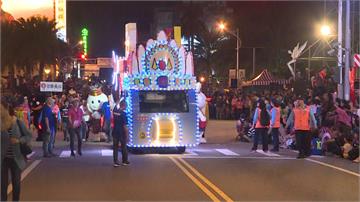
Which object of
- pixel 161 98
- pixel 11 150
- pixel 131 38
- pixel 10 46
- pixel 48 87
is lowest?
pixel 11 150

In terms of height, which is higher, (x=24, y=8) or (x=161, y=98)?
(x=24, y=8)

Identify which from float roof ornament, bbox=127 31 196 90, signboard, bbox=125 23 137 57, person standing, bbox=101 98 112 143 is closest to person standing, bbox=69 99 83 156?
float roof ornament, bbox=127 31 196 90

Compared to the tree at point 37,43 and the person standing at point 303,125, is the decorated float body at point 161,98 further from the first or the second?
the tree at point 37,43

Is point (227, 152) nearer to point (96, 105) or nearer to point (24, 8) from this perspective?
point (96, 105)

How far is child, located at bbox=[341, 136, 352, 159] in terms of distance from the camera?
59.7 feet

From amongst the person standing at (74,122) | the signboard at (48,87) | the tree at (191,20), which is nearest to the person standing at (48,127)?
the person standing at (74,122)

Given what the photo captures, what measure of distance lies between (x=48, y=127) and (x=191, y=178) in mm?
6143

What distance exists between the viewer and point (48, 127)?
1798 cm

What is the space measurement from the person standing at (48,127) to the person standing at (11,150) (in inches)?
339

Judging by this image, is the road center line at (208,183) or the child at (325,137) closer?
the road center line at (208,183)

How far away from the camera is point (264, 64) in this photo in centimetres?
7250

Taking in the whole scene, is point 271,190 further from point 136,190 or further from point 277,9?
point 277,9

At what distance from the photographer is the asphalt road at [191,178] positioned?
1112 centimetres

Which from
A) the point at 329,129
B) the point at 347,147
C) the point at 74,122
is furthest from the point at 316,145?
the point at 74,122
